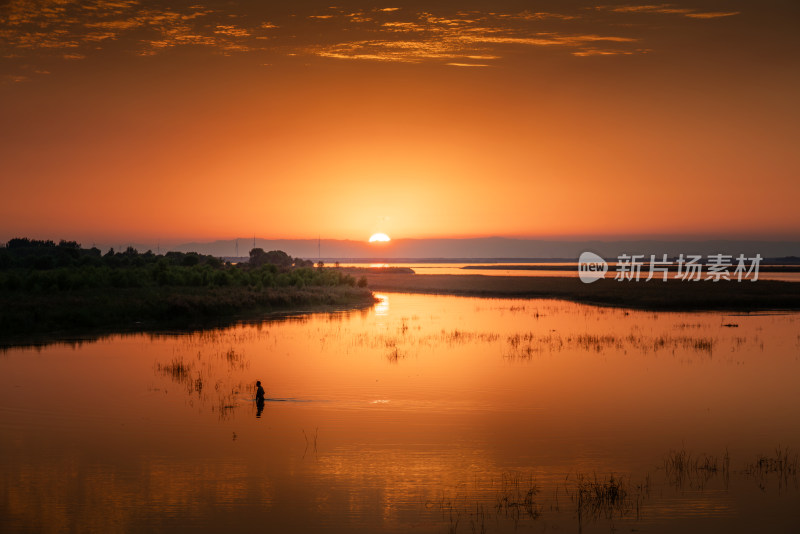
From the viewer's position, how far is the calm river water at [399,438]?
40.1 feet

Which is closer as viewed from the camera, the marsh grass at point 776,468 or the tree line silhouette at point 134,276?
the marsh grass at point 776,468

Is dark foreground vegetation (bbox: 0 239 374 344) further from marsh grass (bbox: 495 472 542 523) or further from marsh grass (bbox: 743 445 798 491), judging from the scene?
marsh grass (bbox: 743 445 798 491)

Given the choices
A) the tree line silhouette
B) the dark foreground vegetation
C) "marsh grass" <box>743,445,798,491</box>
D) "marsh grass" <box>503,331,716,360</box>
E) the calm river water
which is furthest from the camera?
the tree line silhouette

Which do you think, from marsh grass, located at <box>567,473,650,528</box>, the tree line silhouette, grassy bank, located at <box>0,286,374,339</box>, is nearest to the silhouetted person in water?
marsh grass, located at <box>567,473,650,528</box>

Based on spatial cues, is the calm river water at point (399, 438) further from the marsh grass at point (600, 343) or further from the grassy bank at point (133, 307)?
the grassy bank at point (133, 307)

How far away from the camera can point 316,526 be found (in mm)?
11680

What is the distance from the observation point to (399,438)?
1708 cm

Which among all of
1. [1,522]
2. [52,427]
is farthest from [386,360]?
[1,522]

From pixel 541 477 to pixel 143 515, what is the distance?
7.41 metres

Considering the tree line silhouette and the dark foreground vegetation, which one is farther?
the tree line silhouette

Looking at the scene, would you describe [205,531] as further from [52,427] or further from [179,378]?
[179,378]

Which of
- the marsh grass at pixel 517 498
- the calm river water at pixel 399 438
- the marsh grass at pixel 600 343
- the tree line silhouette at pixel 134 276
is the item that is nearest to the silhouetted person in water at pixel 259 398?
the calm river water at pixel 399 438

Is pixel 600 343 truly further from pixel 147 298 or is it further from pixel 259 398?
pixel 147 298

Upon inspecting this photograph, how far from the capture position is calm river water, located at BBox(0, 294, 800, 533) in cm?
1223
